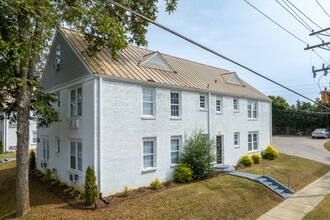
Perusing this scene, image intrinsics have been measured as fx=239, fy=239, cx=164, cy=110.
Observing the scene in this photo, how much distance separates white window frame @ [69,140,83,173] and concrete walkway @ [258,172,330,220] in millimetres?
9337

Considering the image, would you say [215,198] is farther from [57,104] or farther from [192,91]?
[57,104]

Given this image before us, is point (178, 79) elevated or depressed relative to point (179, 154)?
elevated

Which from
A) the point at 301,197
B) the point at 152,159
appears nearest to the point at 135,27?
the point at 152,159

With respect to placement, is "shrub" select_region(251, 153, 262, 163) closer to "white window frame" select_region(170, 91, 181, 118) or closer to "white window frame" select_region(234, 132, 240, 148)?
"white window frame" select_region(234, 132, 240, 148)

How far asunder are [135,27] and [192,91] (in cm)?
552

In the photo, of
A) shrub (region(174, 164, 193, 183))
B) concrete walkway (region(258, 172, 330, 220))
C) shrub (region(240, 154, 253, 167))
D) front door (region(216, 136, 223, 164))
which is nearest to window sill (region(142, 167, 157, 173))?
shrub (region(174, 164, 193, 183))

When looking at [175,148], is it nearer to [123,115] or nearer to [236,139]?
[123,115]

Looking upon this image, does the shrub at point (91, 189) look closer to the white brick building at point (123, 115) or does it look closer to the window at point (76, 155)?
the white brick building at point (123, 115)

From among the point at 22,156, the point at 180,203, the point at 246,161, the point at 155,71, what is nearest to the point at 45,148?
the point at 22,156

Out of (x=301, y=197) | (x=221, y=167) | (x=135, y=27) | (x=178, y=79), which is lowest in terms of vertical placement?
(x=301, y=197)

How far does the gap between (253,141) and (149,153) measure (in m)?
12.6

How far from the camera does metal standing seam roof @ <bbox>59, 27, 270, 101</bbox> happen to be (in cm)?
1272

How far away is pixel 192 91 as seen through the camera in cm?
1619

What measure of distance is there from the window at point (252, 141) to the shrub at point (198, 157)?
26.1ft
